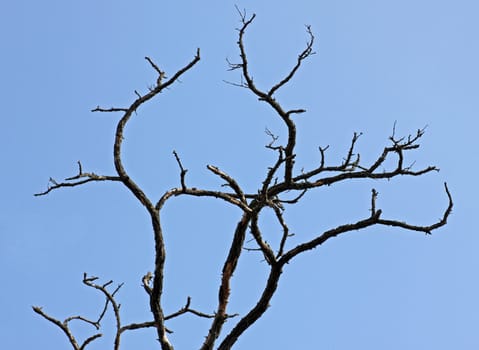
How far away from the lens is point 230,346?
23.4 feet

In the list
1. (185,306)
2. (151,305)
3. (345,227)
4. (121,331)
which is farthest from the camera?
(121,331)

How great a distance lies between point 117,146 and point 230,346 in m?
2.65

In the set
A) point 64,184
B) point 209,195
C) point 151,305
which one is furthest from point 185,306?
point 64,184

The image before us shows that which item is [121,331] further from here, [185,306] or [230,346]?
[230,346]

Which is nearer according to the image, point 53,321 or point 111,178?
point 111,178

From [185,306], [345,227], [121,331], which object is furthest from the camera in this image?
[121,331]

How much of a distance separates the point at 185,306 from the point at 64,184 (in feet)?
7.23

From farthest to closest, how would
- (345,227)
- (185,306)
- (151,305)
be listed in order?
1. (185,306)
2. (151,305)
3. (345,227)

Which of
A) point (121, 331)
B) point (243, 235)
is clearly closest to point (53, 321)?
point (121, 331)

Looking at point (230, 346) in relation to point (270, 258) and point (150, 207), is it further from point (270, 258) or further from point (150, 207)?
point (150, 207)

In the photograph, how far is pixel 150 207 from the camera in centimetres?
725

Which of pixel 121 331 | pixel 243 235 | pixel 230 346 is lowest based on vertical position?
pixel 230 346

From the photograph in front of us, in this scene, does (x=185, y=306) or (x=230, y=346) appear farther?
(x=185, y=306)

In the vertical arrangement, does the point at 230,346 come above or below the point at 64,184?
below
